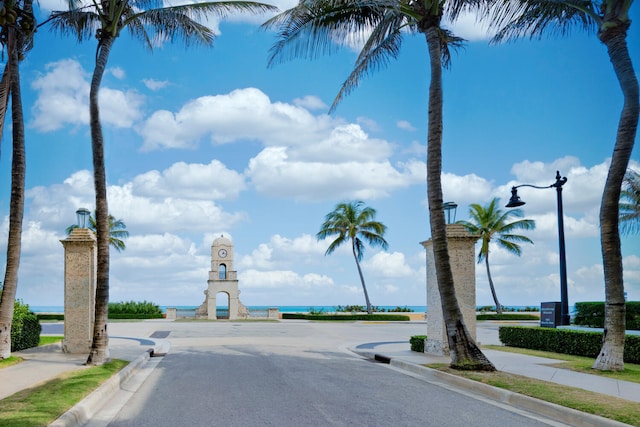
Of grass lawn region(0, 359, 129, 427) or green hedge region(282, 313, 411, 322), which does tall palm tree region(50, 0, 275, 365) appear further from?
green hedge region(282, 313, 411, 322)

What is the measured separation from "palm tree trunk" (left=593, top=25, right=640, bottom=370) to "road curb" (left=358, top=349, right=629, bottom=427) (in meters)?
3.79

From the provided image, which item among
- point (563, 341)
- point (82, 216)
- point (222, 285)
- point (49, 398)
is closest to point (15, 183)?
point (82, 216)

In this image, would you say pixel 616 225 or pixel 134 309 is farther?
pixel 134 309

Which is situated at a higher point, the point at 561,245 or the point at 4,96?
the point at 4,96

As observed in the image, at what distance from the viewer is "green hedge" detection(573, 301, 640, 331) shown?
29619 mm

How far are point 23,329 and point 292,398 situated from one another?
38.3 ft

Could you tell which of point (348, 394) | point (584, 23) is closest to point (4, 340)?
point (348, 394)

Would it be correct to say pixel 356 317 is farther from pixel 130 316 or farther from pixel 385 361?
pixel 385 361

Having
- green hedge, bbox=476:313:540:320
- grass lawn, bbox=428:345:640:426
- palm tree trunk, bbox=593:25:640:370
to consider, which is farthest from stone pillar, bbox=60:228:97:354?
green hedge, bbox=476:313:540:320

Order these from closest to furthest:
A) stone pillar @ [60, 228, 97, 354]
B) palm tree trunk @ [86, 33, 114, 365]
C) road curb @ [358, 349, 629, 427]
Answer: road curb @ [358, 349, 629, 427]
palm tree trunk @ [86, 33, 114, 365]
stone pillar @ [60, 228, 97, 354]

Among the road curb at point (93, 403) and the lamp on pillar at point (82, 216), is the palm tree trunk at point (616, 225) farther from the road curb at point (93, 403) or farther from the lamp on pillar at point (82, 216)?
the lamp on pillar at point (82, 216)

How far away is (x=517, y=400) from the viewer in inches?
388

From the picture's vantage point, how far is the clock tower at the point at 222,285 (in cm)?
4756

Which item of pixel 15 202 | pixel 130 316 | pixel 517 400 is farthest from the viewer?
pixel 130 316
